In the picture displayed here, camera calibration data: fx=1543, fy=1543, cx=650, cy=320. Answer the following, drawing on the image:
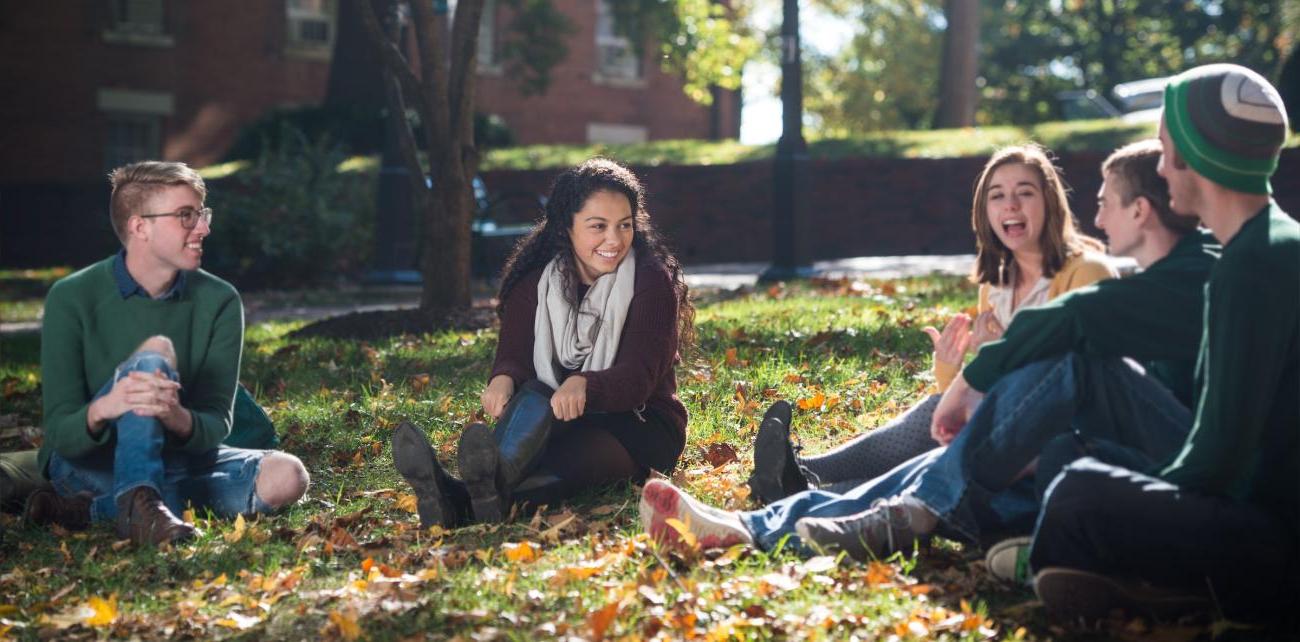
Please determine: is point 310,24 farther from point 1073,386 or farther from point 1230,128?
point 1230,128

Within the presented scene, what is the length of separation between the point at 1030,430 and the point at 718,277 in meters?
12.9

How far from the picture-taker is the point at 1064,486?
3736 millimetres

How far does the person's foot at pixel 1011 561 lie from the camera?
4039 mm

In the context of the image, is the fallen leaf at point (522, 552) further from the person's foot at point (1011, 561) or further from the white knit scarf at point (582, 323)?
the person's foot at point (1011, 561)

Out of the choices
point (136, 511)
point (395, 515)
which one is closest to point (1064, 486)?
point (395, 515)

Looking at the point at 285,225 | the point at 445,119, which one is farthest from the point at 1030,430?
the point at 285,225

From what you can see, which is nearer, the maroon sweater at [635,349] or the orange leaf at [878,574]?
the orange leaf at [878,574]

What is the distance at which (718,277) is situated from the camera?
663 inches

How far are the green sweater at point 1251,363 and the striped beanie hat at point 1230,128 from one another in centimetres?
11

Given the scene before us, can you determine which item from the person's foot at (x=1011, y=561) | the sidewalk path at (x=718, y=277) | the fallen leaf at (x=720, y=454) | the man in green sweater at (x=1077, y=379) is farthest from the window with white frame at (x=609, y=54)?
the person's foot at (x=1011, y=561)

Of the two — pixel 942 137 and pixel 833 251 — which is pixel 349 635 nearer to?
pixel 833 251

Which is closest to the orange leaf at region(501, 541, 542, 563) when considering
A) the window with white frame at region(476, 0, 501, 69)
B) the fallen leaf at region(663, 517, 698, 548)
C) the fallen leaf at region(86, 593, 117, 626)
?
the fallen leaf at region(663, 517, 698, 548)

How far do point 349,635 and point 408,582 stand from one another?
0.51 metres

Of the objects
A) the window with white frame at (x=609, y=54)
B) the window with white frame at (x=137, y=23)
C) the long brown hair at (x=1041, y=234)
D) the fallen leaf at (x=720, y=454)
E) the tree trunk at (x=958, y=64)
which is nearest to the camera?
the long brown hair at (x=1041, y=234)
